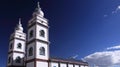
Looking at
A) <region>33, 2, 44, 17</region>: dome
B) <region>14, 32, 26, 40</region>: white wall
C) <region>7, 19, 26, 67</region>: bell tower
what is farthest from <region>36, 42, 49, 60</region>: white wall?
<region>14, 32, 26, 40</region>: white wall

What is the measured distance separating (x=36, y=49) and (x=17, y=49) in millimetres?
13615

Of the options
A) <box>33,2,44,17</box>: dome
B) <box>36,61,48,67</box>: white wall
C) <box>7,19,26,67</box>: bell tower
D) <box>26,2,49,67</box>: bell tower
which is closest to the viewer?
<box>36,61,48,67</box>: white wall

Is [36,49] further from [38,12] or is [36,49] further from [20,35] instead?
[20,35]

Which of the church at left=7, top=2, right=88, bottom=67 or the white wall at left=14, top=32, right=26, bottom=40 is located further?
the white wall at left=14, top=32, right=26, bottom=40

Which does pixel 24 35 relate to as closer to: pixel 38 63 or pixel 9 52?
pixel 9 52

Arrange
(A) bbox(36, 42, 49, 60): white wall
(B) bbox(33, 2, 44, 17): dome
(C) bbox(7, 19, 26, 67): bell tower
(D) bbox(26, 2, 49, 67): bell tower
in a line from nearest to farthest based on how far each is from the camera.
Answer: (D) bbox(26, 2, 49, 67): bell tower, (A) bbox(36, 42, 49, 60): white wall, (B) bbox(33, 2, 44, 17): dome, (C) bbox(7, 19, 26, 67): bell tower

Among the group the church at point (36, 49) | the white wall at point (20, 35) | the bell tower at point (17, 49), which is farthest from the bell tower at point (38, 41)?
the bell tower at point (17, 49)

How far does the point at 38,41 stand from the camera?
43656mm

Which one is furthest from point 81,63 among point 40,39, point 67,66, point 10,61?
point 10,61

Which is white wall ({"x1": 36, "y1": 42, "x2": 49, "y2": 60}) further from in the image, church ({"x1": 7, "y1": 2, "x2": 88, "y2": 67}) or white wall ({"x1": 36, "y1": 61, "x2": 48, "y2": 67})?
white wall ({"x1": 36, "y1": 61, "x2": 48, "y2": 67})

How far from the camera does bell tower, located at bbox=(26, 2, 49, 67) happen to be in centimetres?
4228

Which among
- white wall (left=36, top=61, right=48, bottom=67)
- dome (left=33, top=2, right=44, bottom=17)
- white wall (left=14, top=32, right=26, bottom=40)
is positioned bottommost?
white wall (left=36, top=61, right=48, bottom=67)

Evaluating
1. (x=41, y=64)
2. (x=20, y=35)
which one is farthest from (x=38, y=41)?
(x=20, y=35)

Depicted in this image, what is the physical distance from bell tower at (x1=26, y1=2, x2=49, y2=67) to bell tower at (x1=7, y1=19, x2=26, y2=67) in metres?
9.11
